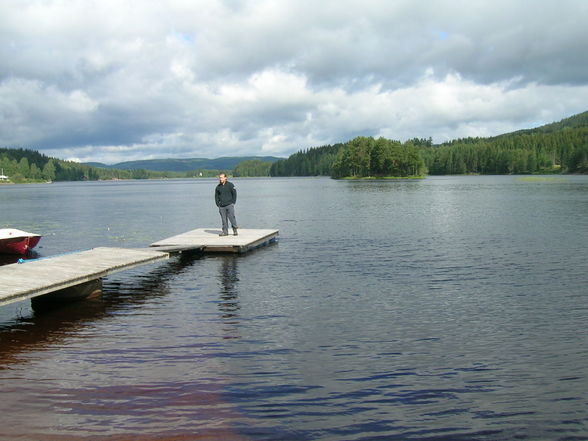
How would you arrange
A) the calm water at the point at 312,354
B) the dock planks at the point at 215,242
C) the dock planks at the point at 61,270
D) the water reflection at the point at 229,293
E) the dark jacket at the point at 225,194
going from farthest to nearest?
the dark jacket at the point at 225,194 → the dock planks at the point at 215,242 → the dock planks at the point at 61,270 → the water reflection at the point at 229,293 → the calm water at the point at 312,354

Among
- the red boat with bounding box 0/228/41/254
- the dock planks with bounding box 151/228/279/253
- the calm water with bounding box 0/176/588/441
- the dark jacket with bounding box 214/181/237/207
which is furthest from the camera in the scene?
the red boat with bounding box 0/228/41/254

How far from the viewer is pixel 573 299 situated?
1523 cm

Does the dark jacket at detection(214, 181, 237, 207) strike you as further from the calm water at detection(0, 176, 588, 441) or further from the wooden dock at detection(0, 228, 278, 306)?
the calm water at detection(0, 176, 588, 441)

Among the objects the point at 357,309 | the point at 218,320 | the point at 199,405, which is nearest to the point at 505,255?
the point at 357,309

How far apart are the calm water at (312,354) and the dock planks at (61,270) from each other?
0.89 meters

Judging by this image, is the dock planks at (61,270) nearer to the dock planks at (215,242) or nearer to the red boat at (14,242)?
the dock planks at (215,242)

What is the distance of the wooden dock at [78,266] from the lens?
1401cm

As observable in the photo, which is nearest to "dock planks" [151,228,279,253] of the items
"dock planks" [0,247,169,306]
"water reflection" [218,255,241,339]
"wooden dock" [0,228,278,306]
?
"wooden dock" [0,228,278,306]

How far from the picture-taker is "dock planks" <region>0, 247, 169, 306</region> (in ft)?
45.2

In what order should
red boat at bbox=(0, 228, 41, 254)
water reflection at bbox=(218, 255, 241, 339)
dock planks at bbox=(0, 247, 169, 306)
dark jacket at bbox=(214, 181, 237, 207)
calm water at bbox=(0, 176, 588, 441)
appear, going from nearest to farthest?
calm water at bbox=(0, 176, 588, 441)
water reflection at bbox=(218, 255, 241, 339)
dock planks at bbox=(0, 247, 169, 306)
dark jacket at bbox=(214, 181, 237, 207)
red boat at bbox=(0, 228, 41, 254)

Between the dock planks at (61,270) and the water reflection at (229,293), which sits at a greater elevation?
the dock planks at (61,270)

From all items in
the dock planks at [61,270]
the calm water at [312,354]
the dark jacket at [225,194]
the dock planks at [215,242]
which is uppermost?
the dark jacket at [225,194]

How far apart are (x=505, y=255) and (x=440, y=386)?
621 inches

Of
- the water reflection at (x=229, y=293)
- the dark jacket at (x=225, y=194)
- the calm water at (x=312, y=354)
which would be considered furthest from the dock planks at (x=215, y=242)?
the calm water at (x=312, y=354)
